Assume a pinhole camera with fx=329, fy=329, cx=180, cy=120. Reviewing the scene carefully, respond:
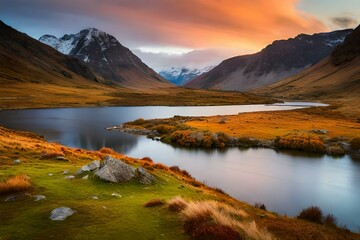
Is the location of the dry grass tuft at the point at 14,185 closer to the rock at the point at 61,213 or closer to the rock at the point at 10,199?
the rock at the point at 10,199

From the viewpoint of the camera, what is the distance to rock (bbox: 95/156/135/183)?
20.6 m

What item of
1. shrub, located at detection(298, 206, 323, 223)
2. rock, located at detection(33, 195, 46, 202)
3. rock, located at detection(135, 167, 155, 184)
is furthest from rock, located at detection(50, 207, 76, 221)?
shrub, located at detection(298, 206, 323, 223)

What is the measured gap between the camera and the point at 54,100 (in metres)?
194

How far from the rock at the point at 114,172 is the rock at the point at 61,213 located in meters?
6.70

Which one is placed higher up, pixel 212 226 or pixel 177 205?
pixel 212 226

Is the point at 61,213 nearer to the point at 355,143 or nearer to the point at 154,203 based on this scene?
the point at 154,203

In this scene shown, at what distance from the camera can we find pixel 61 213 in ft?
43.9

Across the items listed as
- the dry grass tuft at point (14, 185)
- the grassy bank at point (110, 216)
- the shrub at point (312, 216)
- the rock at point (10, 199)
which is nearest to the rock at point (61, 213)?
the grassy bank at point (110, 216)

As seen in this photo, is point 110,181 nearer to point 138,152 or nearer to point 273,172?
point 273,172

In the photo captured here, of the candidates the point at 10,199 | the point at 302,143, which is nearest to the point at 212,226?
the point at 10,199

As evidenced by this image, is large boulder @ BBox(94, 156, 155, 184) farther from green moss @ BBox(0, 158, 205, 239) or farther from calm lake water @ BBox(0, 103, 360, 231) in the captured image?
calm lake water @ BBox(0, 103, 360, 231)

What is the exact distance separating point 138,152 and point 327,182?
34151 millimetres

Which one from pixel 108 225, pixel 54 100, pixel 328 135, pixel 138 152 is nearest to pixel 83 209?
pixel 108 225

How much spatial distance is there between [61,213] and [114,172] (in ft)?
25.7
